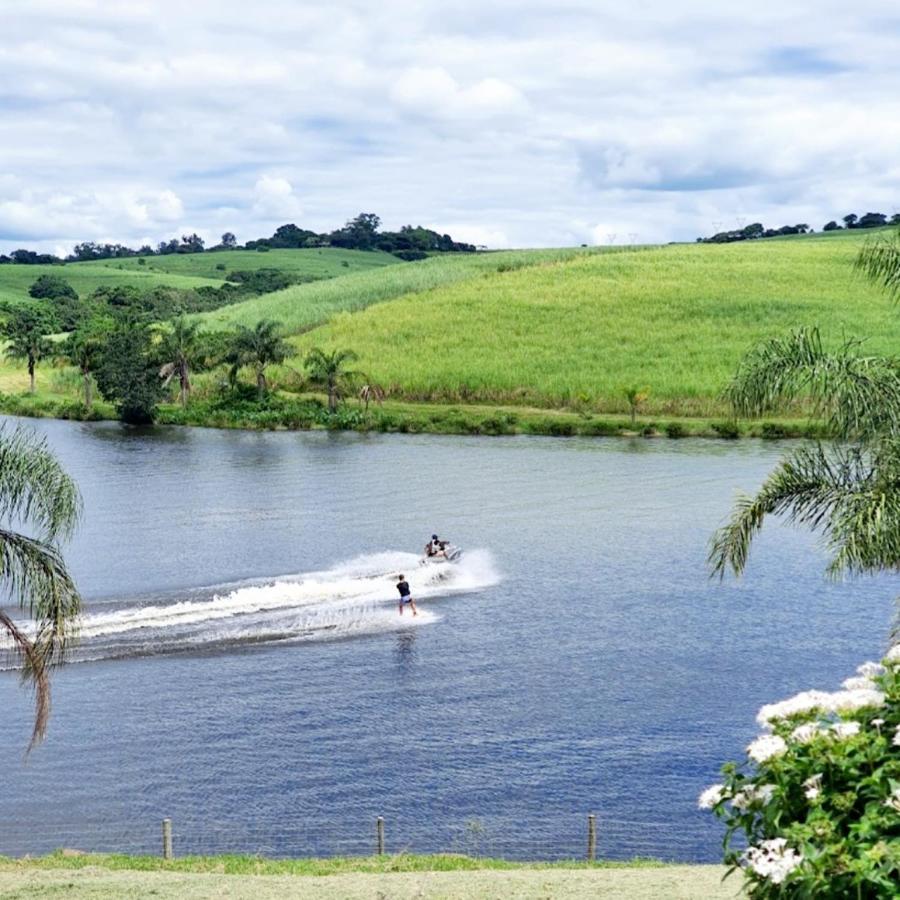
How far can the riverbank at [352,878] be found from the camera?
1742cm

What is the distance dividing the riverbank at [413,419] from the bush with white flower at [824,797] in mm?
67155

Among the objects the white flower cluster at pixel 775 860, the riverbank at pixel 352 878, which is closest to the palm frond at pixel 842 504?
the riverbank at pixel 352 878

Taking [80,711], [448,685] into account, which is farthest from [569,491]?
→ [80,711]

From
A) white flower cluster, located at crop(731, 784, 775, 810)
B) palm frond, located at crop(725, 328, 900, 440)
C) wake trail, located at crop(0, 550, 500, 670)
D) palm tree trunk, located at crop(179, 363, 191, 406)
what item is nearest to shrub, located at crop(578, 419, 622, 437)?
palm tree trunk, located at crop(179, 363, 191, 406)

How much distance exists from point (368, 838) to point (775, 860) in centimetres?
1667

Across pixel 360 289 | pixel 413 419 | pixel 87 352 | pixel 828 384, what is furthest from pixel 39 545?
pixel 360 289

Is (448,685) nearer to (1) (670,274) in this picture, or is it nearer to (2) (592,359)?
(2) (592,359)

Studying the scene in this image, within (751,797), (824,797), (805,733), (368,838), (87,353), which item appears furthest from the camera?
(87,353)

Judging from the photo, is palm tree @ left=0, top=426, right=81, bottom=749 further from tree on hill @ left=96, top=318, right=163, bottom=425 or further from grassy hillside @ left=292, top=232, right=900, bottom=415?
tree on hill @ left=96, top=318, right=163, bottom=425

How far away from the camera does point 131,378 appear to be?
93688 millimetres

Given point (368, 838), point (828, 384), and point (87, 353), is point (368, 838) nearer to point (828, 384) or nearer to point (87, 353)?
point (828, 384)

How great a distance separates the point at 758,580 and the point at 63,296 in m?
163

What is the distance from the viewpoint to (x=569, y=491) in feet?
202

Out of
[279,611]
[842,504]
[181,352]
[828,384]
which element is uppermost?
[181,352]
